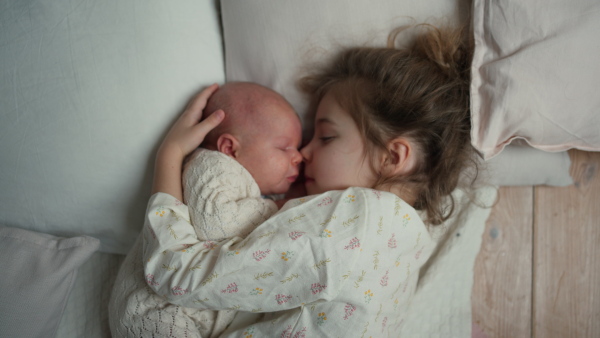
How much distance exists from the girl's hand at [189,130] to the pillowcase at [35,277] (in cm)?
32

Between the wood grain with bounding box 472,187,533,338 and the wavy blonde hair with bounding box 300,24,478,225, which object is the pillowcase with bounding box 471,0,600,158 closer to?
the wavy blonde hair with bounding box 300,24,478,225

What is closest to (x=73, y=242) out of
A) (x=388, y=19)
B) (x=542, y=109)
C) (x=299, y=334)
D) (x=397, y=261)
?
(x=299, y=334)

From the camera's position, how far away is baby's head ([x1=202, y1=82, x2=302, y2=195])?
113 cm

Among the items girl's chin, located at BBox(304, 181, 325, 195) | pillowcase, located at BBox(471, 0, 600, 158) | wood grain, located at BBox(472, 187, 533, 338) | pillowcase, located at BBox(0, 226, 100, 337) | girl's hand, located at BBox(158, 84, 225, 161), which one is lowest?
wood grain, located at BBox(472, 187, 533, 338)

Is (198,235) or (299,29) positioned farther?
(299,29)

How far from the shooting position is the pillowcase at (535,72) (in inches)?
37.5

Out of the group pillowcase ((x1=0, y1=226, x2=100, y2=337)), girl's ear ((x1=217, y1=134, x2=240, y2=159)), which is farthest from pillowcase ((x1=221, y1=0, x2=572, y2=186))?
pillowcase ((x1=0, y1=226, x2=100, y2=337))

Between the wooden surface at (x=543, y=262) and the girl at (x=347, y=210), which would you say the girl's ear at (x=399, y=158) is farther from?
the wooden surface at (x=543, y=262)

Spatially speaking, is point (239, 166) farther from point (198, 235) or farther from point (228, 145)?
point (198, 235)

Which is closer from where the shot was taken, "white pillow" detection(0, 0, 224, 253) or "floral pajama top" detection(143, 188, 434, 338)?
"floral pajama top" detection(143, 188, 434, 338)

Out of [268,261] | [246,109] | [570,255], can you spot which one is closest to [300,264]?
[268,261]

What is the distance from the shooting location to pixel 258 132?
1131 millimetres

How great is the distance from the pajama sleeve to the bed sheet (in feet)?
0.99

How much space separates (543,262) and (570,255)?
83 mm
